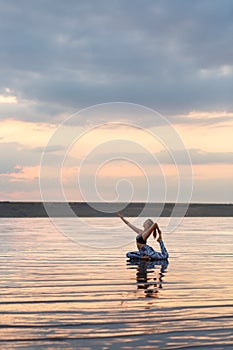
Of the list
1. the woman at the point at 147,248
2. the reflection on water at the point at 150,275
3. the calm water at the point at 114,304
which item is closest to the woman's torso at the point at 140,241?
the woman at the point at 147,248

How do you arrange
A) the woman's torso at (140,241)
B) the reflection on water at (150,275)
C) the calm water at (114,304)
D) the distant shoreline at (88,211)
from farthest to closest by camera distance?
the distant shoreline at (88,211), the woman's torso at (140,241), the reflection on water at (150,275), the calm water at (114,304)

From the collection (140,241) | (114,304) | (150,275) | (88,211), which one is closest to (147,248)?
(140,241)

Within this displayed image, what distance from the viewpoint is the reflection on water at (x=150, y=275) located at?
16.1 metres

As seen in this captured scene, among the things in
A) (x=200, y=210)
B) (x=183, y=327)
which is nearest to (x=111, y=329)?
(x=183, y=327)

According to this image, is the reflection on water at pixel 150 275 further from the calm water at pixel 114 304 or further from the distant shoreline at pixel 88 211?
the distant shoreline at pixel 88 211

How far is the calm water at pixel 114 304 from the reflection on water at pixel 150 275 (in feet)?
0.08

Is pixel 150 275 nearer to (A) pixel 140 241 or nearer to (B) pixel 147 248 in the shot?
(A) pixel 140 241

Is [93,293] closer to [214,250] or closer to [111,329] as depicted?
[111,329]

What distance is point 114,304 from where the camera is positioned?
13.5 m

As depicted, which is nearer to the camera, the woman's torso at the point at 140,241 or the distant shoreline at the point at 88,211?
the woman's torso at the point at 140,241

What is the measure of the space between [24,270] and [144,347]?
1145 cm

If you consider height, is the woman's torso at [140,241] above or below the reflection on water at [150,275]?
above

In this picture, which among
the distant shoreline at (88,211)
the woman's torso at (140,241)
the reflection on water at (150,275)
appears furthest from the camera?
the distant shoreline at (88,211)

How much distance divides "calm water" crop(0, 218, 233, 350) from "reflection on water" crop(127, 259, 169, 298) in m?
0.03
